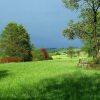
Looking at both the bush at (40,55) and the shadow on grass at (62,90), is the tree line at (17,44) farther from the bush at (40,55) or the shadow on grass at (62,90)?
the shadow on grass at (62,90)

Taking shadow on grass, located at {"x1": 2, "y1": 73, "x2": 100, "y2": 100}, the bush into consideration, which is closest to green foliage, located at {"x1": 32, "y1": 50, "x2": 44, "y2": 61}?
the bush

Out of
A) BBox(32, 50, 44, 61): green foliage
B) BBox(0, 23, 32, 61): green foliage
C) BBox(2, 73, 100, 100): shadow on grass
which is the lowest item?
BBox(2, 73, 100, 100): shadow on grass

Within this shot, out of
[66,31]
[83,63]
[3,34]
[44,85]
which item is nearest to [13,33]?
[3,34]

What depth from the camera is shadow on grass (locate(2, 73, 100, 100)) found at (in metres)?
15.7

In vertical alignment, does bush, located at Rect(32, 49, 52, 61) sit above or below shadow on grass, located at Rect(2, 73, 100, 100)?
above

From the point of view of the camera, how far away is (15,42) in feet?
346

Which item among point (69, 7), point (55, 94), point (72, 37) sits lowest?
point (55, 94)

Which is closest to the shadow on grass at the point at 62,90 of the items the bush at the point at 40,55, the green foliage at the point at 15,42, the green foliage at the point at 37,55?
the green foliage at the point at 15,42

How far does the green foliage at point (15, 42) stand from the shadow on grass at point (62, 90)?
8062 cm

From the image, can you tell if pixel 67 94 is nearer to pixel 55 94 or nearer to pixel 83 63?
pixel 55 94

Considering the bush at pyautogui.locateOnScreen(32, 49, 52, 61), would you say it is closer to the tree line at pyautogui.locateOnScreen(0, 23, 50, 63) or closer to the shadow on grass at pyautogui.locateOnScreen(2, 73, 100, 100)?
the tree line at pyautogui.locateOnScreen(0, 23, 50, 63)

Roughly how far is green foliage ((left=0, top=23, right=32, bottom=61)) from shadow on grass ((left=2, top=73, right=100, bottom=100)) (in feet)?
264

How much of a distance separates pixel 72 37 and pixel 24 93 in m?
29.0

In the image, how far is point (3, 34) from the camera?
4225 inches
